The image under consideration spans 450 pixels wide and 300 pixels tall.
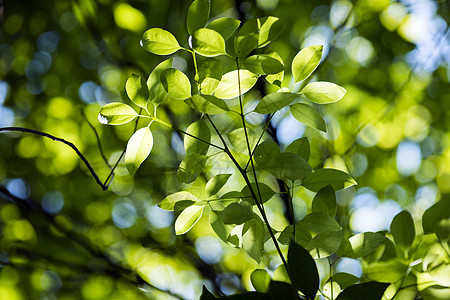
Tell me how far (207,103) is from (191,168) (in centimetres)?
8

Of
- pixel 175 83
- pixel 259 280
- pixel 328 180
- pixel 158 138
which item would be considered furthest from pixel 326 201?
pixel 158 138

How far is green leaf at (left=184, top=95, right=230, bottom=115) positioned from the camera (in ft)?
1.24

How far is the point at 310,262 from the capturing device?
0.32 meters

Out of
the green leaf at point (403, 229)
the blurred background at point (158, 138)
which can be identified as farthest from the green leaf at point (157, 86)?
the blurred background at point (158, 138)

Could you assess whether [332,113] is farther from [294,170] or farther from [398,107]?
[294,170]

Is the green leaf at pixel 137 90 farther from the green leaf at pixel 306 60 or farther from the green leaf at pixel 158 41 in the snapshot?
the green leaf at pixel 306 60

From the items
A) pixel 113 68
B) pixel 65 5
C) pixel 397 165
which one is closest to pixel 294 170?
pixel 397 165

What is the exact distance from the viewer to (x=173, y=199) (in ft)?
1.50

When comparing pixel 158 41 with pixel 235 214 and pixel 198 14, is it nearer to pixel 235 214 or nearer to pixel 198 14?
pixel 198 14

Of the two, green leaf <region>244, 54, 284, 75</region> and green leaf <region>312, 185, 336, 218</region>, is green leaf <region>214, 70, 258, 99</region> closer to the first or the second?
green leaf <region>244, 54, 284, 75</region>

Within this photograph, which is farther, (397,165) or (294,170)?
(397,165)

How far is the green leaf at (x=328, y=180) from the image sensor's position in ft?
1.38

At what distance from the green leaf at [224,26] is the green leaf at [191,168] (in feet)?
0.51

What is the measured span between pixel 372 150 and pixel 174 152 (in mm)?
813
